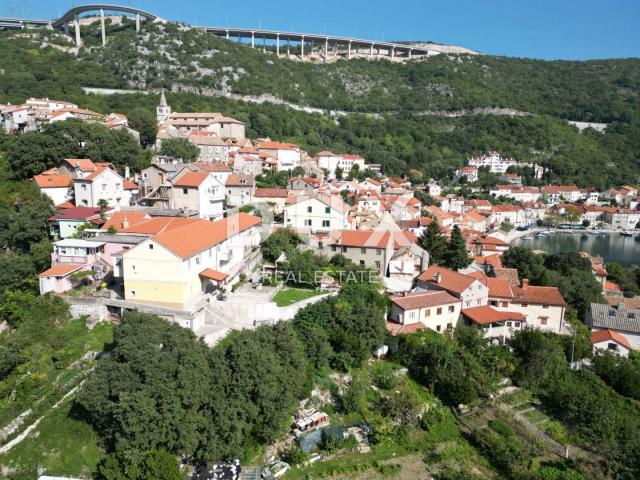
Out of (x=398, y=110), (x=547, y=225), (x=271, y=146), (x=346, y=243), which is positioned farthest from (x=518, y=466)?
(x=398, y=110)

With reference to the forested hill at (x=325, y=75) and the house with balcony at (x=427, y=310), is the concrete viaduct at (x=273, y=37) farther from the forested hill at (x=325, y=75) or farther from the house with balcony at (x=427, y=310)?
the house with balcony at (x=427, y=310)

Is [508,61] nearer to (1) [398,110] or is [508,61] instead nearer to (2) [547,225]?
(1) [398,110]

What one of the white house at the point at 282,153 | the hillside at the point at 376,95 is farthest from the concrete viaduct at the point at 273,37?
the white house at the point at 282,153

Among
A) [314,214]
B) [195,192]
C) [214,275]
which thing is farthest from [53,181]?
[314,214]

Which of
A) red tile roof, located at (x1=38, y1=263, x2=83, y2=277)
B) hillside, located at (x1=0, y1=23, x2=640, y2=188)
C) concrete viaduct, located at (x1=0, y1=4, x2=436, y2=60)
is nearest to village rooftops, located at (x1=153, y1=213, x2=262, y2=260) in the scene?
red tile roof, located at (x1=38, y1=263, x2=83, y2=277)

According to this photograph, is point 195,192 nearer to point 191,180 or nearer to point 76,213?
point 191,180
